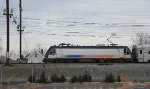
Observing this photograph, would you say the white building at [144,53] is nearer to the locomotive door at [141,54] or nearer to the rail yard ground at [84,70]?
the locomotive door at [141,54]

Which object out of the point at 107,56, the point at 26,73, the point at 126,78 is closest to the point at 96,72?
the point at 126,78

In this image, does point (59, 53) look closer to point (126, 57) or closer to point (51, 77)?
point (126, 57)

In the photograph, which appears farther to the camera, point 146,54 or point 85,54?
point 146,54

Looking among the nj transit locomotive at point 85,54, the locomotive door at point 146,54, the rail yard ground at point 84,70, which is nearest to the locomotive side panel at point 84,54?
the nj transit locomotive at point 85,54

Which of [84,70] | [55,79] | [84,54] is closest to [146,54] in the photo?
[84,54]

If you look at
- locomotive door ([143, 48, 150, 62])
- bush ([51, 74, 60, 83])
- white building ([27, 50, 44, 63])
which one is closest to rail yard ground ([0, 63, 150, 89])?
bush ([51, 74, 60, 83])

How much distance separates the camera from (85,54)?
176 feet

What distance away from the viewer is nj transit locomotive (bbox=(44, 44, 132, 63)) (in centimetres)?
5319

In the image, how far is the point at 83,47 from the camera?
5412cm

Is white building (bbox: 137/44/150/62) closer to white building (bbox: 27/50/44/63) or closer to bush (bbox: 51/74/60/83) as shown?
bush (bbox: 51/74/60/83)

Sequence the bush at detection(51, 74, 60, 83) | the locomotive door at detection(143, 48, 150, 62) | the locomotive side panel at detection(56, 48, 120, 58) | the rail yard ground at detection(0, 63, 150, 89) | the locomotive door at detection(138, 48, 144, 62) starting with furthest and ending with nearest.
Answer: the locomotive door at detection(138, 48, 144, 62) < the locomotive door at detection(143, 48, 150, 62) < the locomotive side panel at detection(56, 48, 120, 58) < the rail yard ground at detection(0, 63, 150, 89) < the bush at detection(51, 74, 60, 83)

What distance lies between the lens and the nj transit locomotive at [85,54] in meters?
53.2

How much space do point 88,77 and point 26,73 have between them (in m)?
7.07

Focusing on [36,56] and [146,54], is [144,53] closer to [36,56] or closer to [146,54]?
Answer: [146,54]
